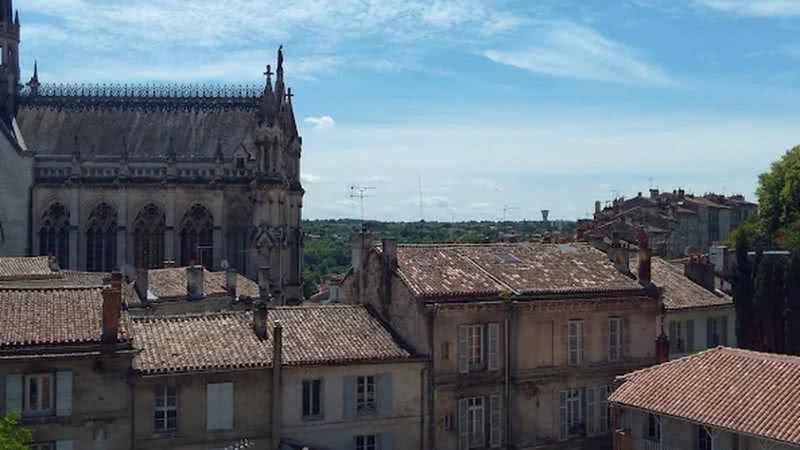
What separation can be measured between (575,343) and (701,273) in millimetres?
13063

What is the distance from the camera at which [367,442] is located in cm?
3216

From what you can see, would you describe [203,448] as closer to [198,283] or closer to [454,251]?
[454,251]

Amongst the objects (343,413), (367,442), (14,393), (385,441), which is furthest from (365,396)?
(14,393)

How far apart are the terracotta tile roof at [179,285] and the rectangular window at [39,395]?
58.3ft

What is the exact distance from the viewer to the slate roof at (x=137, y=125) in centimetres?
7269

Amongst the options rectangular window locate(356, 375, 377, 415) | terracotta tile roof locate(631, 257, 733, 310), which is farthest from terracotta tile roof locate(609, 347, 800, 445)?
terracotta tile roof locate(631, 257, 733, 310)

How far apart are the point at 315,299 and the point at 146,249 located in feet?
47.2

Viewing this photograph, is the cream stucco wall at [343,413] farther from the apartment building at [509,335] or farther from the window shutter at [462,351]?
the window shutter at [462,351]

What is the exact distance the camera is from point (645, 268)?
38219 millimetres

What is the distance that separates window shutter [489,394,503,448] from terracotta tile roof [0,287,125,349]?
1311 cm

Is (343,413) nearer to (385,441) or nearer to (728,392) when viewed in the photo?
(385,441)

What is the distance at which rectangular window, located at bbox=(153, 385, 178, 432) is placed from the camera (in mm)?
29094

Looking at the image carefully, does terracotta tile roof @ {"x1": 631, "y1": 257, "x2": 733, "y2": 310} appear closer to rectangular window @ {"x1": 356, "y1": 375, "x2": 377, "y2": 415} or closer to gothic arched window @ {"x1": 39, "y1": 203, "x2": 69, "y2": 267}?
rectangular window @ {"x1": 356, "y1": 375, "x2": 377, "y2": 415}

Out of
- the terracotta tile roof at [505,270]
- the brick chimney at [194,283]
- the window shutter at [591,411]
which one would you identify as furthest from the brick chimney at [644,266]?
the brick chimney at [194,283]
